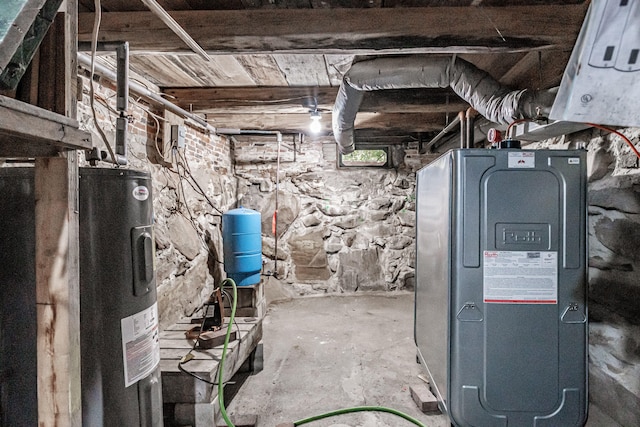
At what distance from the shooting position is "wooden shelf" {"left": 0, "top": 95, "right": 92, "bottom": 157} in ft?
2.07

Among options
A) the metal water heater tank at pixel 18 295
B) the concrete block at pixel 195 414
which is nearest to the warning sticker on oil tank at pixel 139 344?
the metal water heater tank at pixel 18 295

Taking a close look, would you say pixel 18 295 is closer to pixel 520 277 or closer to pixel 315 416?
pixel 315 416

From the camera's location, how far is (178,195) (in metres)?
3.20

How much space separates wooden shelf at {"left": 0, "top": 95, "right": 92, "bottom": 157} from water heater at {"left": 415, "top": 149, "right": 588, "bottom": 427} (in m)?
1.25

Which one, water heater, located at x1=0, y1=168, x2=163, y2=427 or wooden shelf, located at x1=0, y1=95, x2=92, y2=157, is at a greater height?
wooden shelf, located at x1=0, y1=95, x2=92, y2=157

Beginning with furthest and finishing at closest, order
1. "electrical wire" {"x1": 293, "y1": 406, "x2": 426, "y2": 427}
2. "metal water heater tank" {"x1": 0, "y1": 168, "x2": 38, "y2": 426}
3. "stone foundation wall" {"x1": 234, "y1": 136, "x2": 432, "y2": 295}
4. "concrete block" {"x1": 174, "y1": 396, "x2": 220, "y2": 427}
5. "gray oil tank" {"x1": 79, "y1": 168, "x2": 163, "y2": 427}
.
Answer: "stone foundation wall" {"x1": 234, "y1": 136, "x2": 432, "y2": 295}
"electrical wire" {"x1": 293, "y1": 406, "x2": 426, "y2": 427}
"concrete block" {"x1": 174, "y1": 396, "x2": 220, "y2": 427}
"gray oil tank" {"x1": 79, "y1": 168, "x2": 163, "y2": 427}
"metal water heater tank" {"x1": 0, "y1": 168, "x2": 38, "y2": 426}

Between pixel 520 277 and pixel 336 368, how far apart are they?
5.41 feet

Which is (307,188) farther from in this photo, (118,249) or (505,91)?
(118,249)

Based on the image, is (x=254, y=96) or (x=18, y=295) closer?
(x=18, y=295)

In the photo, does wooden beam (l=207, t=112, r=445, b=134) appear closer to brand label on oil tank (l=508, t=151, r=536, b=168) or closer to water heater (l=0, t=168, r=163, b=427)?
brand label on oil tank (l=508, t=151, r=536, b=168)

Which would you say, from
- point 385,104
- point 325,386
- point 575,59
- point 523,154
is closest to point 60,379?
point 575,59

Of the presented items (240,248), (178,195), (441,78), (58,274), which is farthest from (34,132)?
(240,248)

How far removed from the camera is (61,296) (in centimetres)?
81

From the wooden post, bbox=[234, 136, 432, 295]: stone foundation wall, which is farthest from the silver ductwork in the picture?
bbox=[234, 136, 432, 295]: stone foundation wall
